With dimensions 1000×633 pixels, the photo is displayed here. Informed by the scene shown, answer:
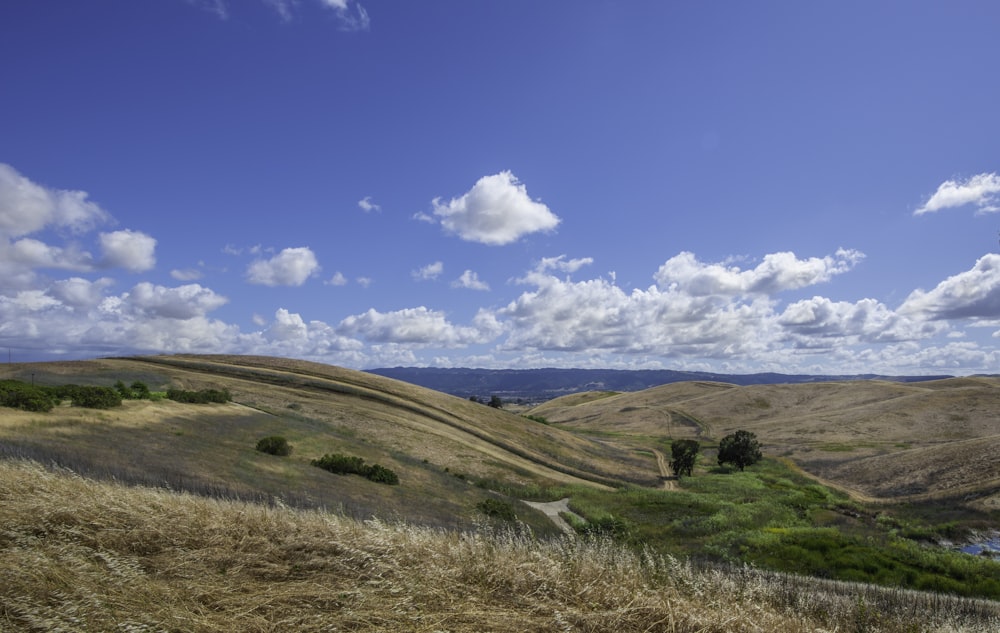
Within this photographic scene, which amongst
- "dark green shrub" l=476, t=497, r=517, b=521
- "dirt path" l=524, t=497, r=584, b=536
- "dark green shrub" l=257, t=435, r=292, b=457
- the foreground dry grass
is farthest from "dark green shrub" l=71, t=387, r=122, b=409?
"dirt path" l=524, t=497, r=584, b=536

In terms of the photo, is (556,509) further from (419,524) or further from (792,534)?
(419,524)

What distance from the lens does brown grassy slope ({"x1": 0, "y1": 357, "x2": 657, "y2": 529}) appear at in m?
19.8

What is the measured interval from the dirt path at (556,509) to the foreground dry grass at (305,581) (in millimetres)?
22105

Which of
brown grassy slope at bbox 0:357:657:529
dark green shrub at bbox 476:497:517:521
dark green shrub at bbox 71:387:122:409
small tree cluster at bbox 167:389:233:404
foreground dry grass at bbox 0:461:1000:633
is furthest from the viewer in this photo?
small tree cluster at bbox 167:389:233:404

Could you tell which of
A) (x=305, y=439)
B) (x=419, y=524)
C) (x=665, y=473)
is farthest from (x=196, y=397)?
(x=665, y=473)

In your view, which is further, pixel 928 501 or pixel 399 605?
pixel 928 501

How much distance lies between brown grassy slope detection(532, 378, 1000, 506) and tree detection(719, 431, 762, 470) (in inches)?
365

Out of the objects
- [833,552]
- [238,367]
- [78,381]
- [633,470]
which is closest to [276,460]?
[833,552]

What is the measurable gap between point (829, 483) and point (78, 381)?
274 feet

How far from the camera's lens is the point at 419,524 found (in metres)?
18.2

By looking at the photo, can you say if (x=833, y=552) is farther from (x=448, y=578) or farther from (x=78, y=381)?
(x=78, y=381)

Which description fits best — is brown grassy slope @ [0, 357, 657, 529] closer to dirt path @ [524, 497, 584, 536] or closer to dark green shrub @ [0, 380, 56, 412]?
dark green shrub @ [0, 380, 56, 412]

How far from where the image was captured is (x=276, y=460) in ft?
87.6

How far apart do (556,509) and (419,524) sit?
70.4 feet
